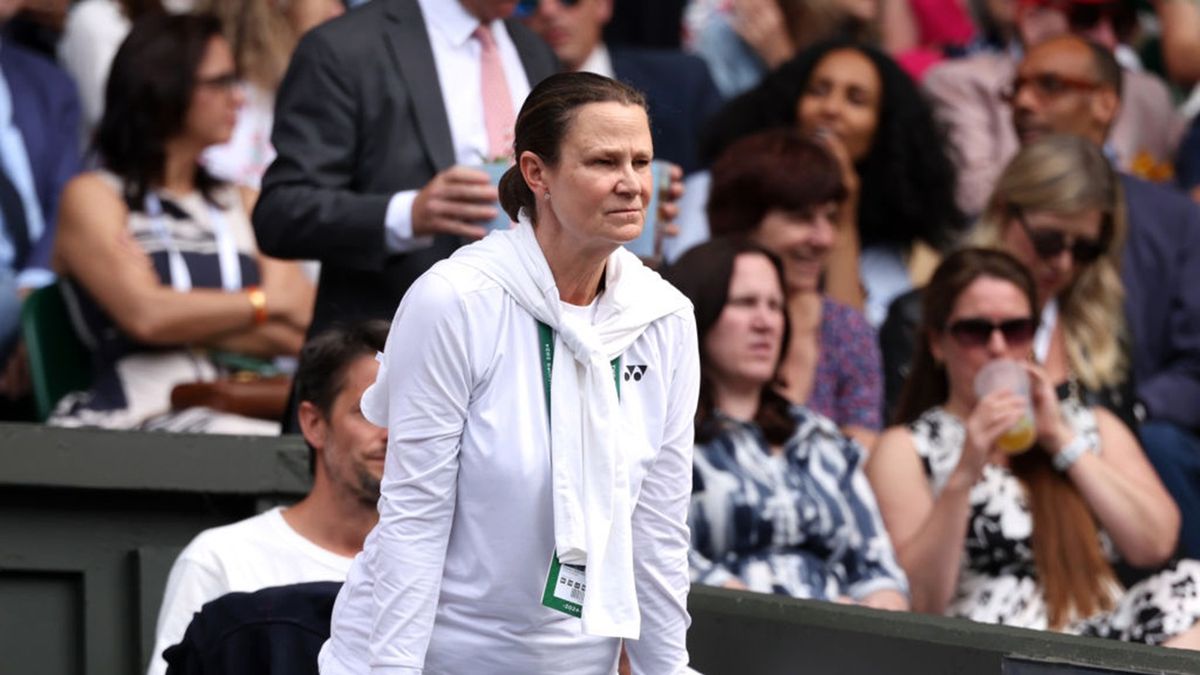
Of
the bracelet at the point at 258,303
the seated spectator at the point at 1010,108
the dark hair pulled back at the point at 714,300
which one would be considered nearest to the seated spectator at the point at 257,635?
the dark hair pulled back at the point at 714,300

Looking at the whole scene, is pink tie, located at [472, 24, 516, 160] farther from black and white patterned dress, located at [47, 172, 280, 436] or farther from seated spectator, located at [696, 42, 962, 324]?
seated spectator, located at [696, 42, 962, 324]

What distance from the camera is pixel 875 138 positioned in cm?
816

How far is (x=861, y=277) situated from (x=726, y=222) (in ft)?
3.57

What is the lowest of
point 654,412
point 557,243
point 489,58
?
point 654,412

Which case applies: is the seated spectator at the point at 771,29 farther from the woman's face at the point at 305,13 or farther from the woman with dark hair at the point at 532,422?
the woman with dark hair at the point at 532,422

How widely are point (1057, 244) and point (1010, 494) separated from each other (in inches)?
49.7

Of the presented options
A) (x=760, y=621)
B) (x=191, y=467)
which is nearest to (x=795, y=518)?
(x=760, y=621)

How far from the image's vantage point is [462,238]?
5.40 metres

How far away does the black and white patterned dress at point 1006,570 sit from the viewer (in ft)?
18.5

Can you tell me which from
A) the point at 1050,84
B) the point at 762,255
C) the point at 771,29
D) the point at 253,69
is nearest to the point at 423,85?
the point at 762,255

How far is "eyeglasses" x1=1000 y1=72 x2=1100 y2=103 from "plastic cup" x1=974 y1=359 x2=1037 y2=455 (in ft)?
6.86

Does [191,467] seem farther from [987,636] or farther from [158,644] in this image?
[987,636]

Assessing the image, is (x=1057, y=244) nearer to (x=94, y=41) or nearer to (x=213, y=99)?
(x=213, y=99)

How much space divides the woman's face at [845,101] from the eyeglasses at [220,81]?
7.05 ft
